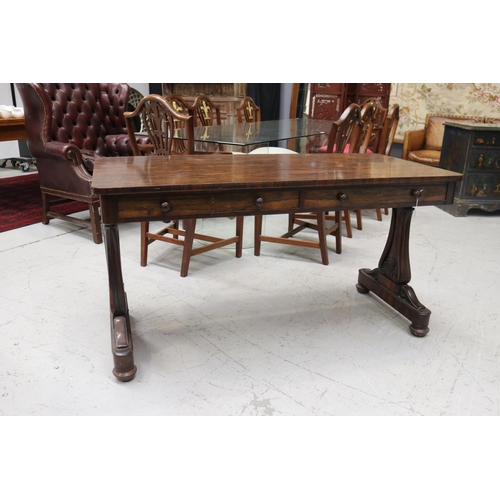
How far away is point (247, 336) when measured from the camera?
2.27m

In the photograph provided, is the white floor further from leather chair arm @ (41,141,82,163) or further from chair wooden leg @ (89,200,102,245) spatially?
leather chair arm @ (41,141,82,163)

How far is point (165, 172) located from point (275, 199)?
1.59 feet

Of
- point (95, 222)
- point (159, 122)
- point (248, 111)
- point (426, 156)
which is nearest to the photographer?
point (159, 122)

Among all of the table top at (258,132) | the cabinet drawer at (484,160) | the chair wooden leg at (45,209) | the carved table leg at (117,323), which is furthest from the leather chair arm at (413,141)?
the carved table leg at (117,323)

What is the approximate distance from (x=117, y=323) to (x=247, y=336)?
2.09 ft

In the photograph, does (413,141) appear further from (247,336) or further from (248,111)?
(247,336)

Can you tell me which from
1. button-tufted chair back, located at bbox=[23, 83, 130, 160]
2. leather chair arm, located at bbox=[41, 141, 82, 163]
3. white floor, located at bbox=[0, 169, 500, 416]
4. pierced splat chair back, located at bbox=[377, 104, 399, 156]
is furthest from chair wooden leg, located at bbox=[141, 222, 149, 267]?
A: pierced splat chair back, located at bbox=[377, 104, 399, 156]

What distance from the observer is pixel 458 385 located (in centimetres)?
193

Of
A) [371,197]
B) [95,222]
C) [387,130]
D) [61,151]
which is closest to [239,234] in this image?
[95,222]

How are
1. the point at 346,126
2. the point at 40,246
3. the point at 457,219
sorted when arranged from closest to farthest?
the point at 346,126 < the point at 40,246 < the point at 457,219

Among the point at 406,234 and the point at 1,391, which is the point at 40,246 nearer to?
the point at 1,391

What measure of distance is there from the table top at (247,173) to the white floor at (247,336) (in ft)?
2.61

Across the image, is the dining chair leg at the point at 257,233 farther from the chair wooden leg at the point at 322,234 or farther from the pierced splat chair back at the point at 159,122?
the pierced splat chair back at the point at 159,122
